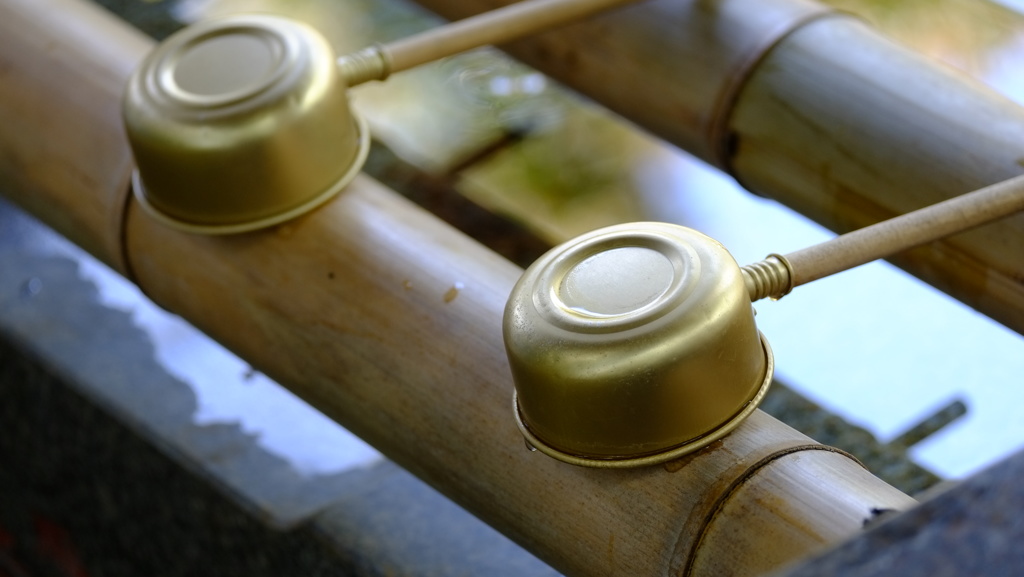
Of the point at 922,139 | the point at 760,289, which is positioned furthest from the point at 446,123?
the point at 760,289

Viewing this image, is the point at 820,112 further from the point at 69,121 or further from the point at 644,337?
the point at 69,121

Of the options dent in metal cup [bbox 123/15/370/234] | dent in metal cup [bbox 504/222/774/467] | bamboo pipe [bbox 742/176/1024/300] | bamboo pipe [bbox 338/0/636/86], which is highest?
bamboo pipe [bbox 742/176/1024/300]

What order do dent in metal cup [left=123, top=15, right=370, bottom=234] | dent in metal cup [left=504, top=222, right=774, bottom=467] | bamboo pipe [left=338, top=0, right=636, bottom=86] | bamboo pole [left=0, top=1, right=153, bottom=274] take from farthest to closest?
bamboo pole [left=0, top=1, right=153, bottom=274] → bamboo pipe [left=338, top=0, right=636, bottom=86] → dent in metal cup [left=123, top=15, right=370, bottom=234] → dent in metal cup [left=504, top=222, right=774, bottom=467]

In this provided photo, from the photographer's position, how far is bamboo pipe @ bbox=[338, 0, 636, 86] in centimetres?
131

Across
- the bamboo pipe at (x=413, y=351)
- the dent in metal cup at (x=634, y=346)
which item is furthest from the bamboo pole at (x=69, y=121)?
the dent in metal cup at (x=634, y=346)

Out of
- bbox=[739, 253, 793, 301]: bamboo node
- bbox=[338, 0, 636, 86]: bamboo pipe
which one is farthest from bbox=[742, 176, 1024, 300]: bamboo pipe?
bbox=[338, 0, 636, 86]: bamboo pipe

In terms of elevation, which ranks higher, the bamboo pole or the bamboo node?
the bamboo node

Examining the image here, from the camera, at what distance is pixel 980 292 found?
124cm

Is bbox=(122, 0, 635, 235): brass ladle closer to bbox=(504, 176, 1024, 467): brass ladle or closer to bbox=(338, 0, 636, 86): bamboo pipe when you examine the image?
bbox=(338, 0, 636, 86): bamboo pipe

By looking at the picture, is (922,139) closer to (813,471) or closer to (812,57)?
(812,57)

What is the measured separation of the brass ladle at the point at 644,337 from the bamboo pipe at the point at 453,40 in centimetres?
46

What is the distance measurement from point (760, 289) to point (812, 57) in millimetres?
560

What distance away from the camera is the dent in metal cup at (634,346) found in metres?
0.86

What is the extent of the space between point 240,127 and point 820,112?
639 mm
